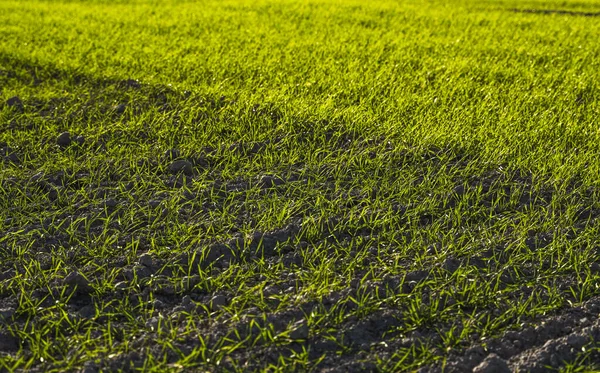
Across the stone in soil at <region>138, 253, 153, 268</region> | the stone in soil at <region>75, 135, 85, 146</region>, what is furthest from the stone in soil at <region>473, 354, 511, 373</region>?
the stone in soil at <region>75, 135, 85, 146</region>

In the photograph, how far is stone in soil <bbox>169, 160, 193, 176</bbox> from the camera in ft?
13.6

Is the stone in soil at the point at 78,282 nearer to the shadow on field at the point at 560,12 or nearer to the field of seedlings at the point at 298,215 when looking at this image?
the field of seedlings at the point at 298,215

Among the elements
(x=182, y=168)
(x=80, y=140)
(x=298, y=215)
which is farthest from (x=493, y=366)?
(x=80, y=140)

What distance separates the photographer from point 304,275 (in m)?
3.06

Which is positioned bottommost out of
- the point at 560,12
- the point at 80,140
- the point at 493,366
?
the point at 493,366

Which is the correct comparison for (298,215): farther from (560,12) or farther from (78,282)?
(560,12)

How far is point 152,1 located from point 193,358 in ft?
34.4

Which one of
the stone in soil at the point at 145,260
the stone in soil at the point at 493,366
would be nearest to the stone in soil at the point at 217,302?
the stone in soil at the point at 145,260

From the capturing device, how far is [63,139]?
4594 millimetres

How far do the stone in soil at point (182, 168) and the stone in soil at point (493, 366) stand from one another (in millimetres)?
2113

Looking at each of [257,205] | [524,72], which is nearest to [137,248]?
[257,205]

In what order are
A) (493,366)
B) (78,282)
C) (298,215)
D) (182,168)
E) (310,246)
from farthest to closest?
(182,168) < (298,215) < (310,246) < (78,282) < (493,366)

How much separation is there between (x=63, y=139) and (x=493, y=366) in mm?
3084

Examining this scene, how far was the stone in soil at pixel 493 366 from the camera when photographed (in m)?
2.52
